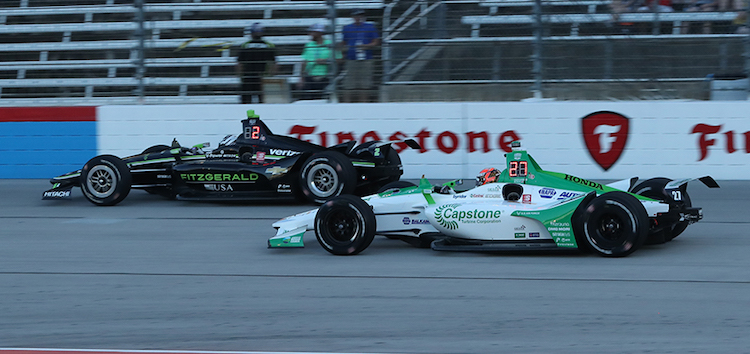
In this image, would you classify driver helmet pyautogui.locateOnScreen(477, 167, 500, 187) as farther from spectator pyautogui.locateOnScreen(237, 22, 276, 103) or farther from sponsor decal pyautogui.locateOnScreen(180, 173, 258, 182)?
spectator pyautogui.locateOnScreen(237, 22, 276, 103)

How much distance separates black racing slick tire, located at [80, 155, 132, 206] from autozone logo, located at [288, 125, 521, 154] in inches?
103

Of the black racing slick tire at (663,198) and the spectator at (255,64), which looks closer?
the black racing slick tire at (663,198)

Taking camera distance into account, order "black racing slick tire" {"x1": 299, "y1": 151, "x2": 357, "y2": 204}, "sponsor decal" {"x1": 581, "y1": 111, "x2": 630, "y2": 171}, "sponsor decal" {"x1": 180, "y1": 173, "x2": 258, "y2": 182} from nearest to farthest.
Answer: "black racing slick tire" {"x1": 299, "y1": 151, "x2": 357, "y2": 204} → "sponsor decal" {"x1": 180, "y1": 173, "x2": 258, "y2": 182} → "sponsor decal" {"x1": 581, "y1": 111, "x2": 630, "y2": 171}

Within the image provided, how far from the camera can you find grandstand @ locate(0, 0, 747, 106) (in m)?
10.6

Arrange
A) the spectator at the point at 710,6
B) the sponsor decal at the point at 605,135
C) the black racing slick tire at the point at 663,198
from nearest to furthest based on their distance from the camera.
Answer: the black racing slick tire at the point at 663,198 → the sponsor decal at the point at 605,135 → the spectator at the point at 710,6

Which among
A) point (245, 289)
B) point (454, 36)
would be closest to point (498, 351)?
point (245, 289)

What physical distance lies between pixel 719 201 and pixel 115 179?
6.27 metres

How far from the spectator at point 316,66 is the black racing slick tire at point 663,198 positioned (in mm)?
5699

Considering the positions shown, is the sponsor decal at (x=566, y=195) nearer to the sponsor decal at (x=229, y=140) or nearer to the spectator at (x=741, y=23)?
the sponsor decal at (x=229, y=140)

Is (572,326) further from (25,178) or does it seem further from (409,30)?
(25,178)

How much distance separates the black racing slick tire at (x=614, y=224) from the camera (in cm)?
558

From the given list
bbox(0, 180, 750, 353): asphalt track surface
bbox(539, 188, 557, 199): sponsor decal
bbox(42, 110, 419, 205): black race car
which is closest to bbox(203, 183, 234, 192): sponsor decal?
bbox(42, 110, 419, 205): black race car

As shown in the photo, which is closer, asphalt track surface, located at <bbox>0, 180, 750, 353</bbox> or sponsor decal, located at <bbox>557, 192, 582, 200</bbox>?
asphalt track surface, located at <bbox>0, 180, 750, 353</bbox>

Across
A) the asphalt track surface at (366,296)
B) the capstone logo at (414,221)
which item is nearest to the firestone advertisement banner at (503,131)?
the asphalt track surface at (366,296)
